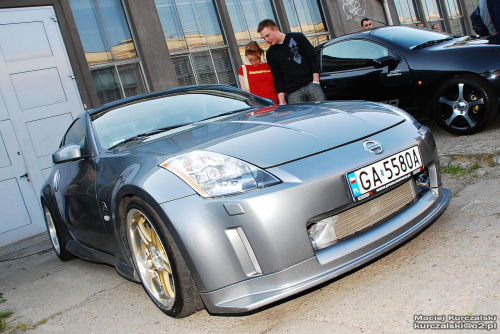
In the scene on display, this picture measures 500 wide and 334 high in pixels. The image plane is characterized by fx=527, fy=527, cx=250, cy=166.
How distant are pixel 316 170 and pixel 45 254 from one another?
4.34m

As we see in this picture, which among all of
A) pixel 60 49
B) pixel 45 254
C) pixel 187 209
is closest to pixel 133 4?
pixel 60 49

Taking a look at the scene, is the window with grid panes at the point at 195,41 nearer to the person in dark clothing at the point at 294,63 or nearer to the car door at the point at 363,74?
the car door at the point at 363,74

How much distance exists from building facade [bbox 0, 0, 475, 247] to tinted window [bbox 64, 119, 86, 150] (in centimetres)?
326

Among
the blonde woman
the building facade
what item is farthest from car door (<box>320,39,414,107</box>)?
the building facade

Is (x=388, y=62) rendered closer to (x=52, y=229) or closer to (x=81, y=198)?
(x=81, y=198)

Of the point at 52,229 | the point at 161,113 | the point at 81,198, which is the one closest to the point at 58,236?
the point at 52,229

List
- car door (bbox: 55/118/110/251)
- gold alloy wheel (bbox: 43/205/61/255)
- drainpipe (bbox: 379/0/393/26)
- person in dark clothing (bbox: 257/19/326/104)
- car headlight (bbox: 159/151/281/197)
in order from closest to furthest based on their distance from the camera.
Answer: car headlight (bbox: 159/151/281/197), car door (bbox: 55/118/110/251), gold alloy wheel (bbox: 43/205/61/255), person in dark clothing (bbox: 257/19/326/104), drainpipe (bbox: 379/0/393/26)

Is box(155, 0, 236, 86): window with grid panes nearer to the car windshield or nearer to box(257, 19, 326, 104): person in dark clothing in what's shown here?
box(257, 19, 326, 104): person in dark clothing

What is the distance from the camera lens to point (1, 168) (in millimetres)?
7598

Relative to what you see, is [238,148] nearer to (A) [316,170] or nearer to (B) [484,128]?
(A) [316,170]

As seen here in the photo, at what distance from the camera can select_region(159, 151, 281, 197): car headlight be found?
2.54 metres

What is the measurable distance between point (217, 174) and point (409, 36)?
471 cm

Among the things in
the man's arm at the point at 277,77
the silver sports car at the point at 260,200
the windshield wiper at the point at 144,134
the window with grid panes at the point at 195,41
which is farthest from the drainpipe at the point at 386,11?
the windshield wiper at the point at 144,134

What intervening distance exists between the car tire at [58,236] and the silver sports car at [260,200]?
1.26m
